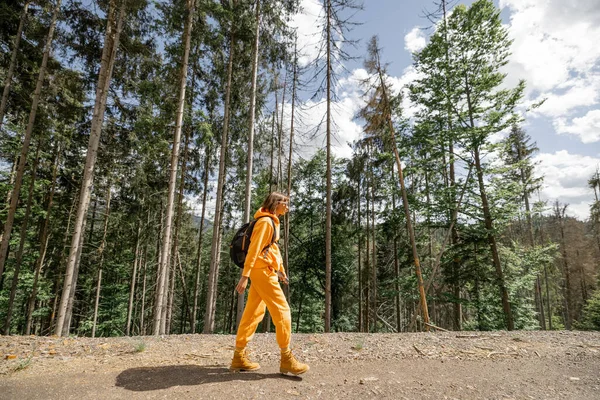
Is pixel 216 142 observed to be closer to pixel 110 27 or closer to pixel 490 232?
pixel 110 27

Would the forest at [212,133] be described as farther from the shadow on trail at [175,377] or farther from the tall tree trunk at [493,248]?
the shadow on trail at [175,377]

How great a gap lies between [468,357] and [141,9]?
42.3ft

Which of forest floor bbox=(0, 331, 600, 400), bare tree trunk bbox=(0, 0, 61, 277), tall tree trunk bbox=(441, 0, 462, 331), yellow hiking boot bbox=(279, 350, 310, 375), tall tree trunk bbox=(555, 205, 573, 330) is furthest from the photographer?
tall tree trunk bbox=(555, 205, 573, 330)

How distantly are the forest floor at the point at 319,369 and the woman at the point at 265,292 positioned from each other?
0.20 meters

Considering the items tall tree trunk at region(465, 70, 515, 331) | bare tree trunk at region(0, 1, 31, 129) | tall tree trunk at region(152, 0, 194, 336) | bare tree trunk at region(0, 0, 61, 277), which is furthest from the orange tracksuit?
bare tree trunk at region(0, 1, 31, 129)

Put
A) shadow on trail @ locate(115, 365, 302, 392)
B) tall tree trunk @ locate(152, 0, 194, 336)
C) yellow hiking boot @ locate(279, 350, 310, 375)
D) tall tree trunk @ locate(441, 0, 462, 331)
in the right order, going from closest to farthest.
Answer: shadow on trail @ locate(115, 365, 302, 392)
yellow hiking boot @ locate(279, 350, 310, 375)
tall tree trunk @ locate(152, 0, 194, 336)
tall tree trunk @ locate(441, 0, 462, 331)

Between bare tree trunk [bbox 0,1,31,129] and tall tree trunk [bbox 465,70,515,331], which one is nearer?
bare tree trunk [bbox 0,1,31,129]

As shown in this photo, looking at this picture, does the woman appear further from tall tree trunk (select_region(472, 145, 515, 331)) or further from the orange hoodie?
tall tree trunk (select_region(472, 145, 515, 331))

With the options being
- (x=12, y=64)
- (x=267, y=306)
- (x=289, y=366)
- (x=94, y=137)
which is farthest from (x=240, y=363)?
(x=12, y=64)

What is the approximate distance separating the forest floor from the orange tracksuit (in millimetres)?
502

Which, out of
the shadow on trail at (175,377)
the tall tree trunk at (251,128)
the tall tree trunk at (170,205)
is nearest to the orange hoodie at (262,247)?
the shadow on trail at (175,377)

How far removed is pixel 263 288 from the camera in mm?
Answer: 3400

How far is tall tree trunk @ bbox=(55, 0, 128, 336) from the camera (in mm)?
7266

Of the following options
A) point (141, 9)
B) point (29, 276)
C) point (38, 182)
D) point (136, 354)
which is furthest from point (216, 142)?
point (29, 276)
